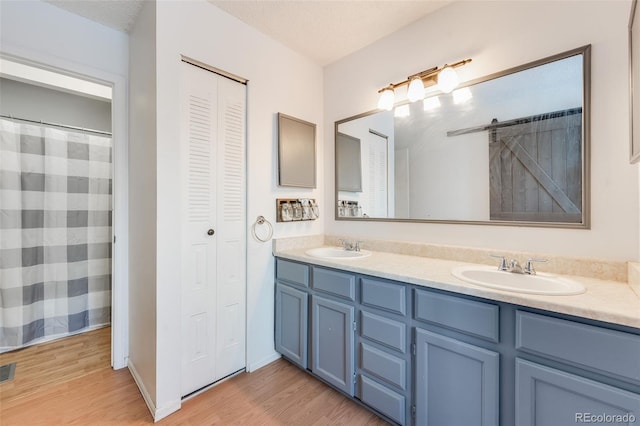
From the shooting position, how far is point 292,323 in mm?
1976

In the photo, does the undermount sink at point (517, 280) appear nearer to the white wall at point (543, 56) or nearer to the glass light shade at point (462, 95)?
the white wall at point (543, 56)

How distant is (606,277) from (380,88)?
1752 millimetres

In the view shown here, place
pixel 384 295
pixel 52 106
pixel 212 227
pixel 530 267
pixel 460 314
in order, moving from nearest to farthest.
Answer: pixel 460 314 < pixel 530 267 < pixel 384 295 < pixel 212 227 < pixel 52 106

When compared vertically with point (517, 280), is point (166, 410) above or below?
below

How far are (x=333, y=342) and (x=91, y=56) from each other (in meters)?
2.53

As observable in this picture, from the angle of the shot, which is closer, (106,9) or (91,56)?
(106,9)

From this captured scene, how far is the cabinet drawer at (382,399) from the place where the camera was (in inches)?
54.0

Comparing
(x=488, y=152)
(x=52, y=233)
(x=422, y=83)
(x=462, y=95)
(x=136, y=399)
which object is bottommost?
(x=136, y=399)

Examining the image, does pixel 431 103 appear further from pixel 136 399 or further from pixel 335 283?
pixel 136 399

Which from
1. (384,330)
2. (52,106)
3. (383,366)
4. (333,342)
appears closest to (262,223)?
(333,342)

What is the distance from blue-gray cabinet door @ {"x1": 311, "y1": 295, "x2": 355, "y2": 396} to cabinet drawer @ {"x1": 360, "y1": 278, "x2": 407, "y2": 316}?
0.50ft

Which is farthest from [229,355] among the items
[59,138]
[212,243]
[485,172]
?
[59,138]

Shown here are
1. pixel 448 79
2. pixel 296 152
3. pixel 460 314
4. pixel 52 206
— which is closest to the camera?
pixel 460 314

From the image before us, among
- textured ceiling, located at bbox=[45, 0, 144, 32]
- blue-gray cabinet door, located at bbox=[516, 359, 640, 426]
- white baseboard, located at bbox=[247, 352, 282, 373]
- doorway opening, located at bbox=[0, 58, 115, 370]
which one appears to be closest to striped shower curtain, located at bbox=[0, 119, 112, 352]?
doorway opening, located at bbox=[0, 58, 115, 370]
